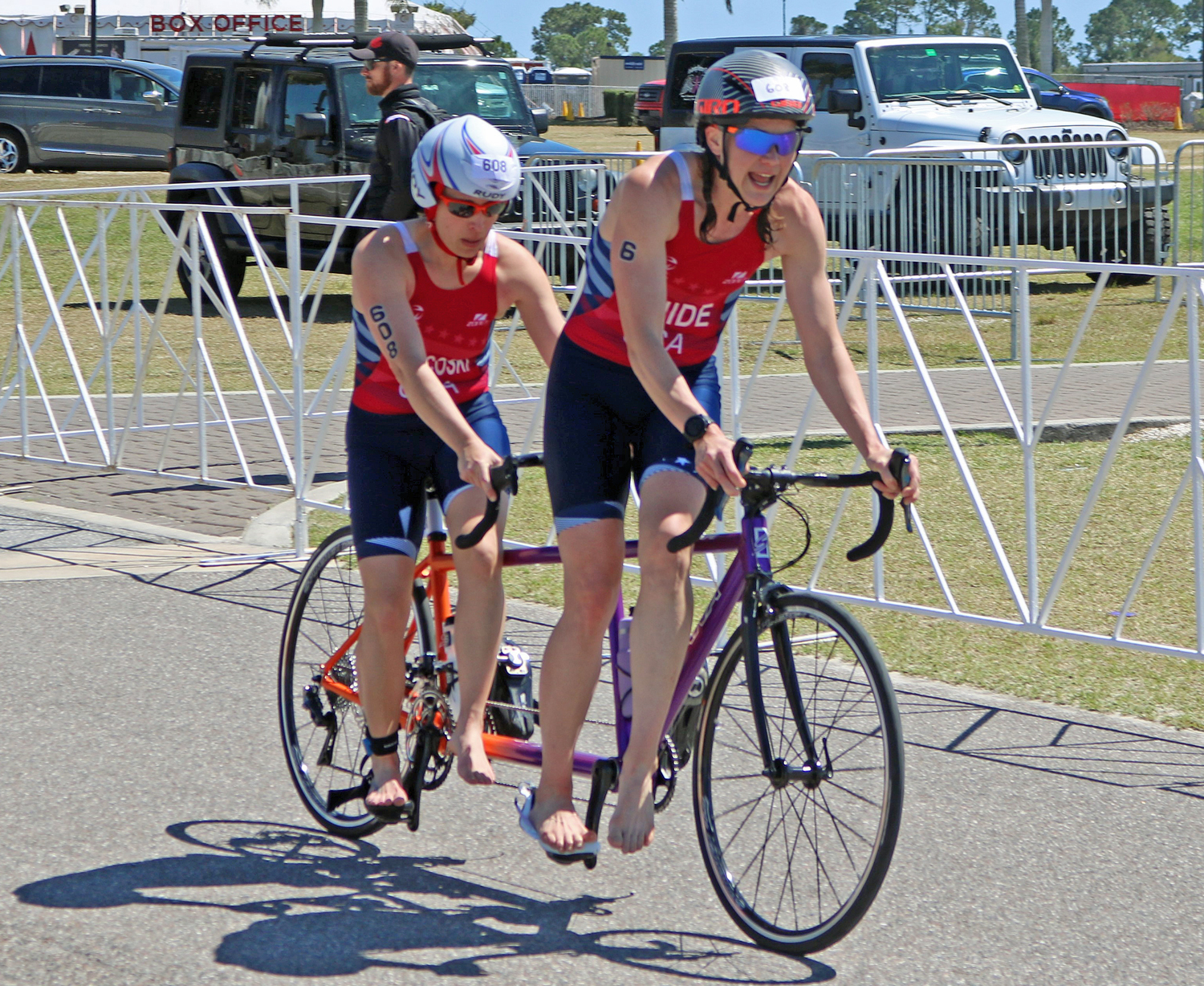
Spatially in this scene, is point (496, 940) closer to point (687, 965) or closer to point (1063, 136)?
point (687, 965)

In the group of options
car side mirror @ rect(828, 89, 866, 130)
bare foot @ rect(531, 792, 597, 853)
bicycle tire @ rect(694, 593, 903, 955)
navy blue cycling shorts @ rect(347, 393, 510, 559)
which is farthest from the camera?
car side mirror @ rect(828, 89, 866, 130)

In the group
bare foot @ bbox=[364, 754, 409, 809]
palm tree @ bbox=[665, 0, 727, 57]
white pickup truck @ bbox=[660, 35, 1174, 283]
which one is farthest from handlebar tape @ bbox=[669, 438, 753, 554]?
palm tree @ bbox=[665, 0, 727, 57]

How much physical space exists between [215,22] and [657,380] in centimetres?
6185

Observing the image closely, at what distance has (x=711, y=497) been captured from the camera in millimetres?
3436

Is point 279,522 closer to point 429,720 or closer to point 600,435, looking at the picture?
point 429,720

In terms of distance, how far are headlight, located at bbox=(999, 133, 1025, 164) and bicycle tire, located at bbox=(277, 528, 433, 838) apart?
12404 mm

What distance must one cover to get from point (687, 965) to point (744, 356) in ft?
31.8

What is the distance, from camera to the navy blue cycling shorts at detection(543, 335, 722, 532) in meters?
3.80

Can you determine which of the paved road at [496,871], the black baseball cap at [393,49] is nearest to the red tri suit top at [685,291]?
the paved road at [496,871]

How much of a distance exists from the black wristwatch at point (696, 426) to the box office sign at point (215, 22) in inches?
2380

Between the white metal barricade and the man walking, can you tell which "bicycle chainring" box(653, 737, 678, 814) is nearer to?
the white metal barricade

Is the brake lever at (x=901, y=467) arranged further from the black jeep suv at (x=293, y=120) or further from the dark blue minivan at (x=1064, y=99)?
the dark blue minivan at (x=1064, y=99)

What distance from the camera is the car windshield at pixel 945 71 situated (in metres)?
17.5

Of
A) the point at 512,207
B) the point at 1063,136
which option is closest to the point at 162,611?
the point at 512,207
